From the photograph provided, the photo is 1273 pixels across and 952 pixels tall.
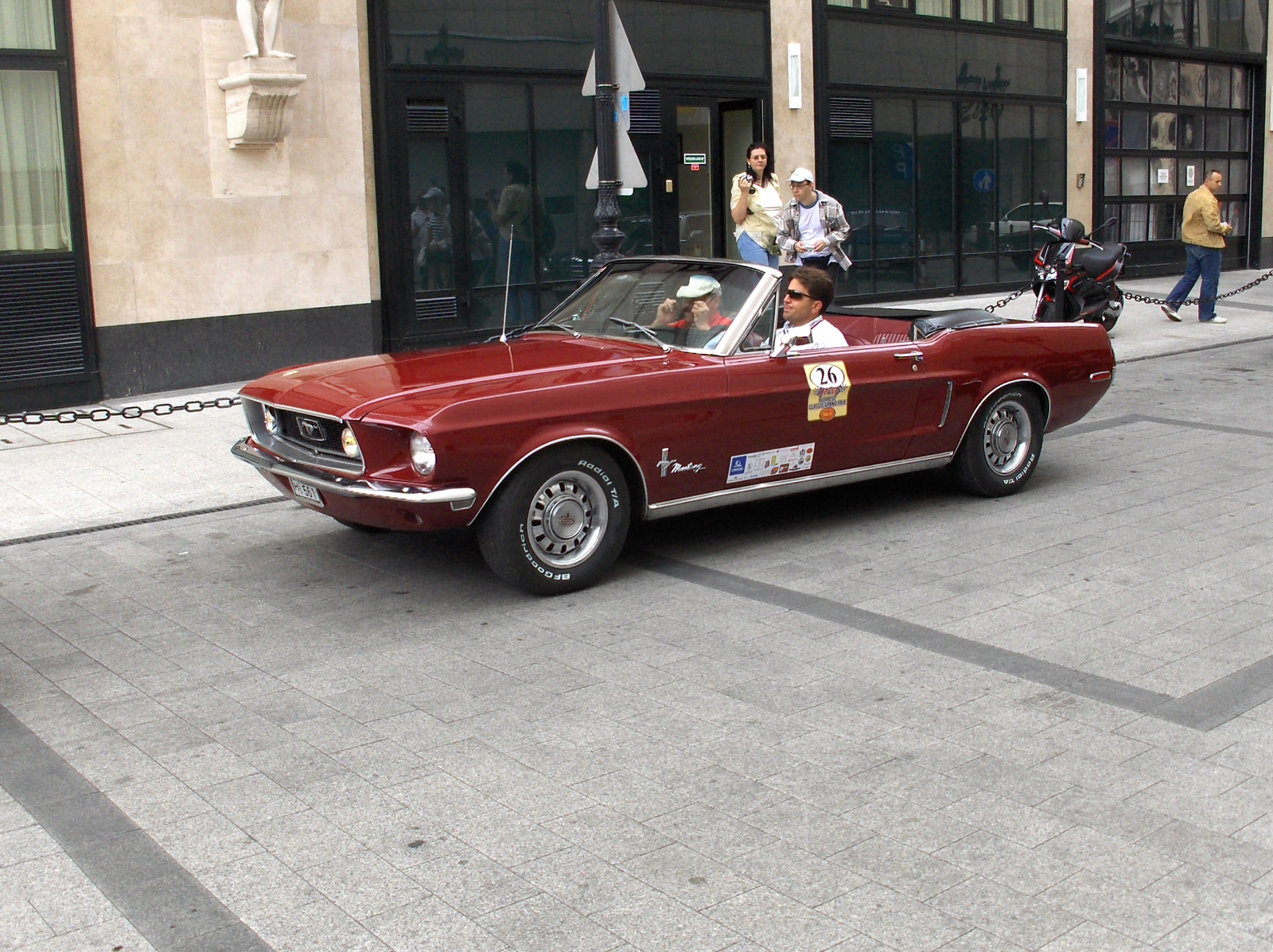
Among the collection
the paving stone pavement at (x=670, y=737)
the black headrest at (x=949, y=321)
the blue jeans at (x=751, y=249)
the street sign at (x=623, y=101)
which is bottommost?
the paving stone pavement at (x=670, y=737)

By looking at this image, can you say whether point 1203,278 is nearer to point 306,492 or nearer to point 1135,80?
point 1135,80

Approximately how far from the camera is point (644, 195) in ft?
55.6

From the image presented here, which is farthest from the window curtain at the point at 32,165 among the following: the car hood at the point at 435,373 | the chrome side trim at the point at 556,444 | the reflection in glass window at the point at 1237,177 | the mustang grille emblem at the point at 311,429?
the reflection in glass window at the point at 1237,177

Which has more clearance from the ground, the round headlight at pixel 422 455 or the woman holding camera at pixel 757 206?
the woman holding camera at pixel 757 206

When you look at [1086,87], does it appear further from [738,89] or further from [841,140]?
[738,89]

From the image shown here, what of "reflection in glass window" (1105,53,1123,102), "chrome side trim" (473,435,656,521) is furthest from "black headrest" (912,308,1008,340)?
"reflection in glass window" (1105,53,1123,102)

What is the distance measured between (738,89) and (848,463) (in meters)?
11.2

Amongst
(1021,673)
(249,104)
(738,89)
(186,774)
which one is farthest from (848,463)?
(738,89)

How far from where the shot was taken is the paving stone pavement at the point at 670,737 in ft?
12.0

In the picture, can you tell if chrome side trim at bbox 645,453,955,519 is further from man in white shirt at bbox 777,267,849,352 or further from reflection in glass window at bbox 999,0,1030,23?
reflection in glass window at bbox 999,0,1030,23

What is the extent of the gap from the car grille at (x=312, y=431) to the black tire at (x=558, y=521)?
0.77 metres

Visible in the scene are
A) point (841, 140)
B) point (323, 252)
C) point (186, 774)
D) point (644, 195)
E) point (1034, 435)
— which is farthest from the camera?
point (841, 140)

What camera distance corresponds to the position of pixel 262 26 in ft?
41.5

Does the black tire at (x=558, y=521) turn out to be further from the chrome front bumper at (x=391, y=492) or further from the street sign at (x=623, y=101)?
the street sign at (x=623, y=101)
